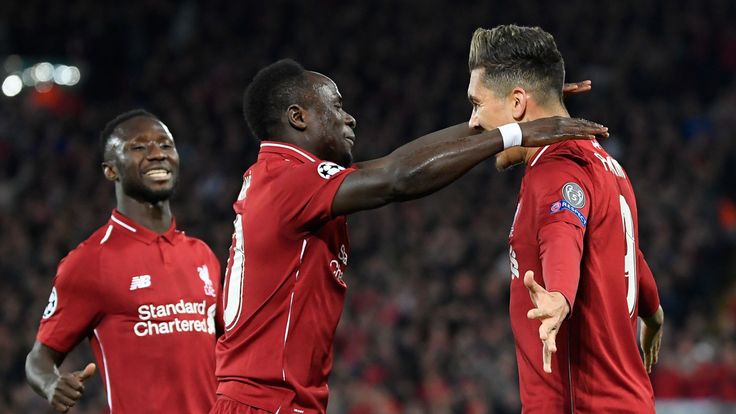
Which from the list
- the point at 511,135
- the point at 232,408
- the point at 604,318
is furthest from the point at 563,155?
the point at 232,408

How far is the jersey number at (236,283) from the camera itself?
4.46 m

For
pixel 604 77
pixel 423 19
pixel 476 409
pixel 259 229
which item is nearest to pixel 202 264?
pixel 259 229

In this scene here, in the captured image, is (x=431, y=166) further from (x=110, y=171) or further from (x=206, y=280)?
(x=110, y=171)

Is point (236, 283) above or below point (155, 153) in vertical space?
below

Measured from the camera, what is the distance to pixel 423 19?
59.7ft

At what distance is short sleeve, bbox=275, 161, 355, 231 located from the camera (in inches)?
167

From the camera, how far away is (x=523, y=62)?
4.24 metres

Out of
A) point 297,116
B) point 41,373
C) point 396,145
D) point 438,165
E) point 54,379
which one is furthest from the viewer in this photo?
point 396,145

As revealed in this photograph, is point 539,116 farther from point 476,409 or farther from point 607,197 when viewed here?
point 476,409

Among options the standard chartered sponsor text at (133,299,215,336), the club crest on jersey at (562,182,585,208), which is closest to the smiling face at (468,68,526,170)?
the club crest on jersey at (562,182,585,208)

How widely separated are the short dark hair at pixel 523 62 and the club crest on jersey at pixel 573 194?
0.49 metres

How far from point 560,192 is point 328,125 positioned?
1.16 m

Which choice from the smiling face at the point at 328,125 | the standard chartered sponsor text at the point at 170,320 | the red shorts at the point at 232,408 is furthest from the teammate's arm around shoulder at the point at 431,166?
the standard chartered sponsor text at the point at 170,320

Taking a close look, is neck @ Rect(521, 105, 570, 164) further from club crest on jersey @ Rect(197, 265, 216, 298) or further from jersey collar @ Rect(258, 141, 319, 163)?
club crest on jersey @ Rect(197, 265, 216, 298)
